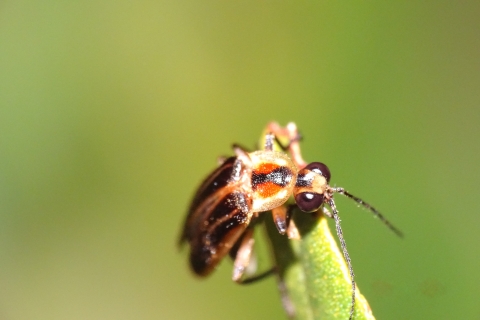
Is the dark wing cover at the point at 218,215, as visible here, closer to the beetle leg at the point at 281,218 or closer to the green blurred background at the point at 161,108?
the beetle leg at the point at 281,218

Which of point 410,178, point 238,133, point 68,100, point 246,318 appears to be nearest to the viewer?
point 410,178

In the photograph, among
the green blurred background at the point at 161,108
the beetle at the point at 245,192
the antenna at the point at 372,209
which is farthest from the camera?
the green blurred background at the point at 161,108

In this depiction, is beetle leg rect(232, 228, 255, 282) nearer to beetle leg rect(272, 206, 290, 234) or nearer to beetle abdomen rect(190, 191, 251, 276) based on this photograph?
beetle abdomen rect(190, 191, 251, 276)

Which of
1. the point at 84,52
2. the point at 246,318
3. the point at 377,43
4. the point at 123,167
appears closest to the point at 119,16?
the point at 84,52

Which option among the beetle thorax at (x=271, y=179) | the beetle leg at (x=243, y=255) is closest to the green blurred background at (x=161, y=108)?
the beetle leg at (x=243, y=255)

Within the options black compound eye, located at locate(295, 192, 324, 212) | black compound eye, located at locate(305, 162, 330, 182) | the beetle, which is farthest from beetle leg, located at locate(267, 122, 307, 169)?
black compound eye, located at locate(295, 192, 324, 212)

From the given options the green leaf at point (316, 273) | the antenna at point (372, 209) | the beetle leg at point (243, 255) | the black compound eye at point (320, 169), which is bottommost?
the green leaf at point (316, 273)

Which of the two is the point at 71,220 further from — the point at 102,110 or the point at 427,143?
the point at 427,143
